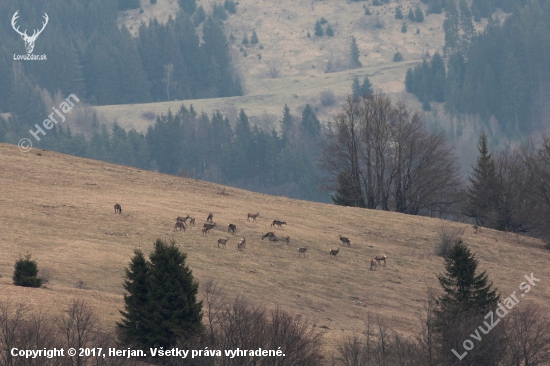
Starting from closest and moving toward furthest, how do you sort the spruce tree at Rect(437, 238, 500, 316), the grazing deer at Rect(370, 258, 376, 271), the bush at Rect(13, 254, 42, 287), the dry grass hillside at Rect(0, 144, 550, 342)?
1. the bush at Rect(13, 254, 42, 287)
2. the spruce tree at Rect(437, 238, 500, 316)
3. the dry grass hillside at Rect(0, 144, 550, 342)
4. the grazing deer at Rect(370, 258, 376, 271)

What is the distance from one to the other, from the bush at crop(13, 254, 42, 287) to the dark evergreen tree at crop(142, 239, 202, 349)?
16.1ft

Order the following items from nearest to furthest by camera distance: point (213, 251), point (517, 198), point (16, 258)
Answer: point (16, 258)
point (213, 251)
point (517, 198)

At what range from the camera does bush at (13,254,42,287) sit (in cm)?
3166

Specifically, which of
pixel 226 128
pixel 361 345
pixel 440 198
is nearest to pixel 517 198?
pixel 440 198

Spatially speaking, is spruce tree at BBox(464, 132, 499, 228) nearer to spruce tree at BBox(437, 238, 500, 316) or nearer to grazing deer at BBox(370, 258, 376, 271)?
grazing deer at BBox(370, 258, 376, 271)

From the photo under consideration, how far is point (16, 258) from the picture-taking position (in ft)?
120

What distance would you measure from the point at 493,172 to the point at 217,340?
44315 millimetres

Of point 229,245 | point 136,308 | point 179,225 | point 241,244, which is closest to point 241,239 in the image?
point 241,244

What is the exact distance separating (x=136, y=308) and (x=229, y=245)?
49.5 feet

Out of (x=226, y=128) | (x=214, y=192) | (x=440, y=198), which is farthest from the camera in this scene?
(x=226, y=128)

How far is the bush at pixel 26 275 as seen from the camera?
31656mm

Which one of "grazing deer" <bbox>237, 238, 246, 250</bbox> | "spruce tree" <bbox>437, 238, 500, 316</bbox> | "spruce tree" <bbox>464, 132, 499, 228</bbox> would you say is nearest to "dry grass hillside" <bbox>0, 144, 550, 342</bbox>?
"grazing deer" <bbox>237, 238, 246, 250</bbox>

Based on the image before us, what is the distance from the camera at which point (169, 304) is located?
28328 mm

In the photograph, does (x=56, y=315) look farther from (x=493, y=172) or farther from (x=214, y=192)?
(x=493, y=172)
